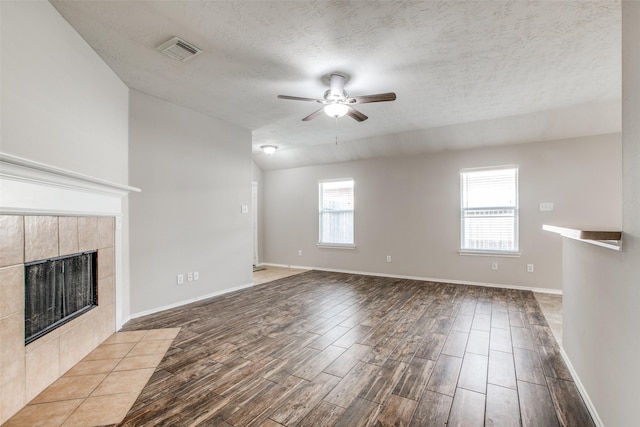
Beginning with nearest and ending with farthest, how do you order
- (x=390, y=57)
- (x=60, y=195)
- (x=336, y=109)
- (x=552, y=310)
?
(x=60, y=195) → (x=390, y=57) → (x=336, y=109) → (x=552, y=310)

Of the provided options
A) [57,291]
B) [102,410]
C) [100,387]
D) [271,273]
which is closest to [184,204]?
[57,291]

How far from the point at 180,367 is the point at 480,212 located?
508 centimetres

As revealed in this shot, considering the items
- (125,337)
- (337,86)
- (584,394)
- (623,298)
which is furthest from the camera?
(337,86)

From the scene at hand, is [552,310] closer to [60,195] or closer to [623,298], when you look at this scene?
[623,298]

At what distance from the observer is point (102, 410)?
1818mm

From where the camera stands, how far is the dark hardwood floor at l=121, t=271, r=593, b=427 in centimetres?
177

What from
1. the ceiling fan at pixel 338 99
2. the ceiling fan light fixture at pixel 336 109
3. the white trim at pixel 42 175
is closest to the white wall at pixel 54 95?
the white trim at pixel 42 175

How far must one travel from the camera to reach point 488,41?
250 centimetres

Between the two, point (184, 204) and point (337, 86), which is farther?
point (184, 204)

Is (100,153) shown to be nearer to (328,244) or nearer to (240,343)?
(240,343)

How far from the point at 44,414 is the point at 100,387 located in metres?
0.32

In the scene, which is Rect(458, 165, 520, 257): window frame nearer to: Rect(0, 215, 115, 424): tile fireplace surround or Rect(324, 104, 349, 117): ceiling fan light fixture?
Rect(324, 104, 349, 117): ceiling fan light fixture

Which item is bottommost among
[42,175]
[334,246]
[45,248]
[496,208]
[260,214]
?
[334,246]

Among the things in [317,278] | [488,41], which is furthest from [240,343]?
[488,41]
